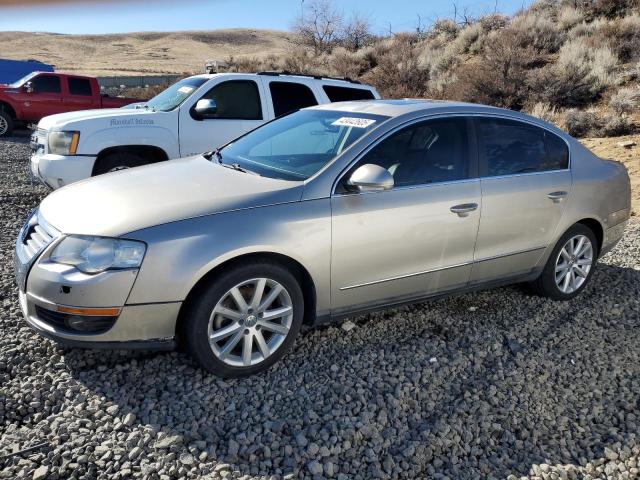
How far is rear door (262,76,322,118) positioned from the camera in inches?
309

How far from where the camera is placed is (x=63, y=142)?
684cm

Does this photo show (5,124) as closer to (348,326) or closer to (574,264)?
(348,326)

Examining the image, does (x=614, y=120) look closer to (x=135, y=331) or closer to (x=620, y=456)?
(x=620, y=456)

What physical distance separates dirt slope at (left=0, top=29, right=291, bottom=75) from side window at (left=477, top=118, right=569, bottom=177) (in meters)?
48.1

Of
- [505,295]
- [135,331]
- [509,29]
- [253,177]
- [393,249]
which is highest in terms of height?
[509,29]

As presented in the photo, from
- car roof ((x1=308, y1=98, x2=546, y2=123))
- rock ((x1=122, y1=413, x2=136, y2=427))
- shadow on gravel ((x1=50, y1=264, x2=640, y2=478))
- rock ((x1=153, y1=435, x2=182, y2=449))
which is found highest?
car roof ((x1=308, y1=98, x2=546, y2=123))

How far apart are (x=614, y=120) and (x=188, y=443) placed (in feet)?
37.3

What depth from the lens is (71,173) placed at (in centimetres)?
678

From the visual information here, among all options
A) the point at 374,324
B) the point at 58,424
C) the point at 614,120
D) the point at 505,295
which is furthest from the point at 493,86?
the point at 58,424

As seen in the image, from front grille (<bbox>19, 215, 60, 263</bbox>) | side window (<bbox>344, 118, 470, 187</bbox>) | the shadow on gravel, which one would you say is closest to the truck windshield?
front grille (<bbox>19, 215, 60, 263</bbox>)

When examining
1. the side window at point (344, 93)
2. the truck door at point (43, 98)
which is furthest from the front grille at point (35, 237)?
the truck door at point (43, 98)

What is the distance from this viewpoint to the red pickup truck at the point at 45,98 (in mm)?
15523

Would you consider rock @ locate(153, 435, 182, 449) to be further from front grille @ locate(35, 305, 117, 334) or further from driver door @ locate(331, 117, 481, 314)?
driver door @ locate(331, 117, 481, 314)

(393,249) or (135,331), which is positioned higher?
(393,249)
